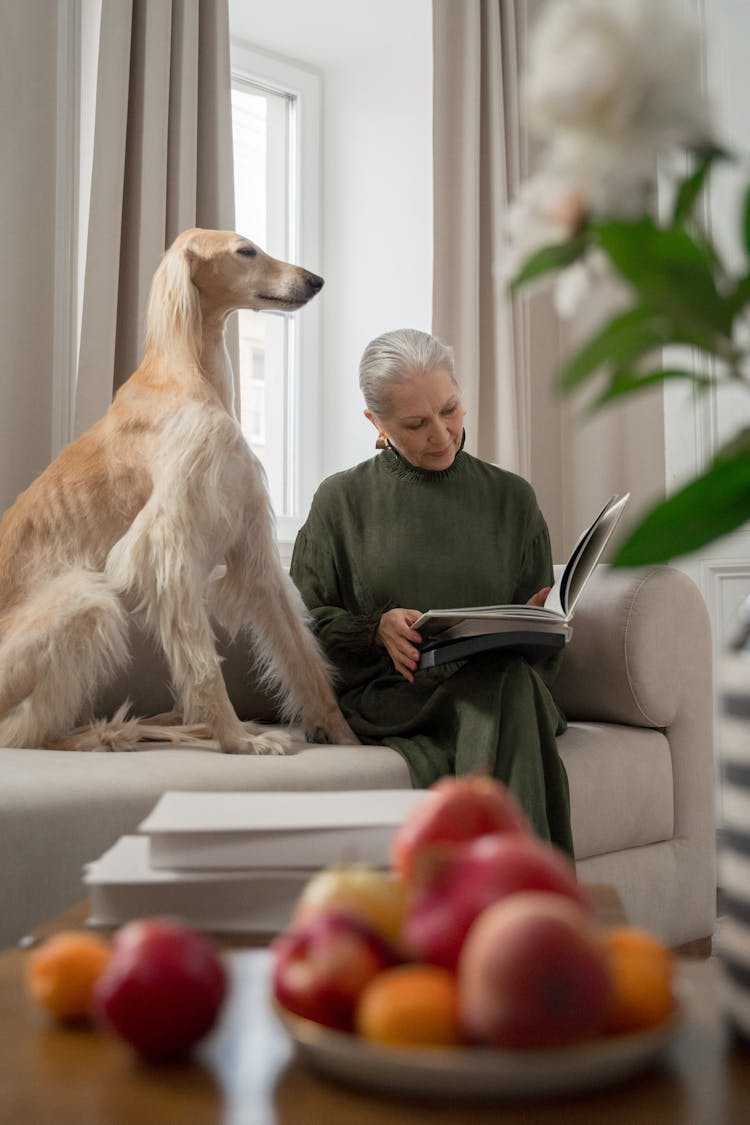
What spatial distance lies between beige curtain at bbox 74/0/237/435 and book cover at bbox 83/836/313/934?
6.54ft

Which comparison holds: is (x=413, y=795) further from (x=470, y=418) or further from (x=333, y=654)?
(x=470, y=418)

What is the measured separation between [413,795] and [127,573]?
1079mm

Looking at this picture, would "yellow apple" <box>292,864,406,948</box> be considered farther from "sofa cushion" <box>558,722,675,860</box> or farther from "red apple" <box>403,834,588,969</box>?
"sofa cushion" <box>558,722,675,860</box>

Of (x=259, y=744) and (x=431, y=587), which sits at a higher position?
(x=431, y=587)

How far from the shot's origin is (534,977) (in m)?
0.45

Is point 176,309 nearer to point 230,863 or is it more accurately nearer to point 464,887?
point 230,863

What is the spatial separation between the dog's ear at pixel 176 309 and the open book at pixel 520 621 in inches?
26.5

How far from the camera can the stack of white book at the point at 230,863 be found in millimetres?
747

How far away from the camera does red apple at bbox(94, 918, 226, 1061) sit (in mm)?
520

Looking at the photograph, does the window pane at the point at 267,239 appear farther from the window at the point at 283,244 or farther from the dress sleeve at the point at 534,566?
the dress sleeve at the point at 534,566

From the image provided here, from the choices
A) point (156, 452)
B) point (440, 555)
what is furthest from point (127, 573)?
point (440, 555)

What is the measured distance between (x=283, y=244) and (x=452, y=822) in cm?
351

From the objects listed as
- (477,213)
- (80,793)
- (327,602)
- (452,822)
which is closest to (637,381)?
(452,822)

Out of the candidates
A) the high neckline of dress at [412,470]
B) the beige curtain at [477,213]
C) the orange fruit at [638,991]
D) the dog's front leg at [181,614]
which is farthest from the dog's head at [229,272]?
the orange fruit at [638,991]
